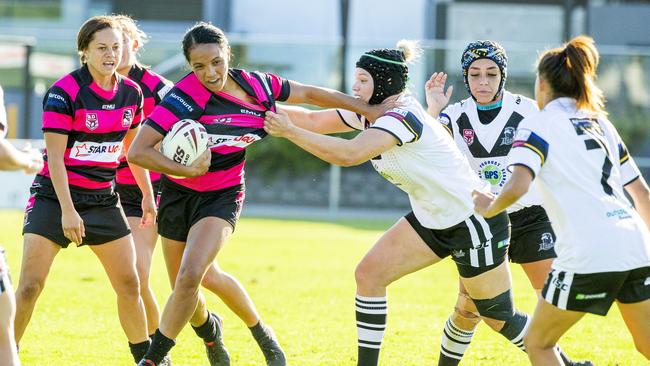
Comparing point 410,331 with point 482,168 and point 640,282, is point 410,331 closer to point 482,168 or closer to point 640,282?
point 482,168

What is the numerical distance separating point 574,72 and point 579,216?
0.64 m

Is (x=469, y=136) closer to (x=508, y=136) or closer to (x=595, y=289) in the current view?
(x=508, y=136)

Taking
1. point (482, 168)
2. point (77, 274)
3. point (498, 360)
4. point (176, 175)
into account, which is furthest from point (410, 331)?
point (77, 274)

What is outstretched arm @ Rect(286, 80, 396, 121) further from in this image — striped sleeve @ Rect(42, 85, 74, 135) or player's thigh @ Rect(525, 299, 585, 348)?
player's thigh @ Rect(525, 299, 585, 348)

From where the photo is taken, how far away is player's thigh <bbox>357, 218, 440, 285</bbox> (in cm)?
529

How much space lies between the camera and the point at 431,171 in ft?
17.1

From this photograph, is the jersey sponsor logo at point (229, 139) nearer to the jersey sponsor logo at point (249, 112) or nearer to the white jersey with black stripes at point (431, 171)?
the jersey sponsor logo at point (249, 112)

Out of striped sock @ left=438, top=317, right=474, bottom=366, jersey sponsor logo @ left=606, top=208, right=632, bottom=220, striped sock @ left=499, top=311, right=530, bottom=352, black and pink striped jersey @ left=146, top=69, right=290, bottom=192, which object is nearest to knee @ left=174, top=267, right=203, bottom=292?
black and pink striped jersey @ left=146, top=69, right=290, bottom=192

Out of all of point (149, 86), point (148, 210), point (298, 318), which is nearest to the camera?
point (148, 210)

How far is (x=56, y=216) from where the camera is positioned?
5.54 meters

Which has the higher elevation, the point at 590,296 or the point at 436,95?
the point at 436,95

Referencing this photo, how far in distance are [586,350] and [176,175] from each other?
3.21 meters

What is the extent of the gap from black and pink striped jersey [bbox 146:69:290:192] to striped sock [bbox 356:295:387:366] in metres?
1.03

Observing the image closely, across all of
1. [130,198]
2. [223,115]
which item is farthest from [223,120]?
[130,198]
